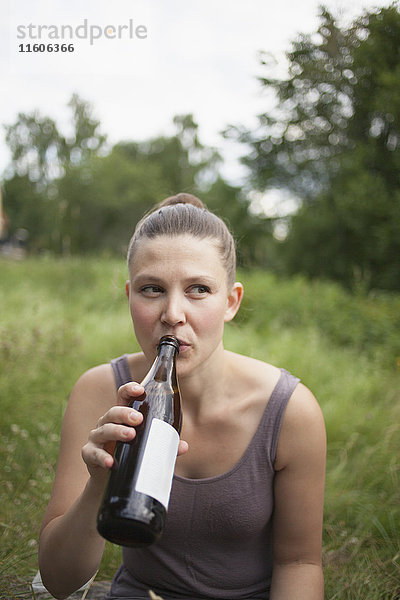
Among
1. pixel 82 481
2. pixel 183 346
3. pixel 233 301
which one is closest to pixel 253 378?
pixel 233 301

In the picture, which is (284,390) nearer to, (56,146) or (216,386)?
(216,386)

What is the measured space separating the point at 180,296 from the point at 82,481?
714 millimetres

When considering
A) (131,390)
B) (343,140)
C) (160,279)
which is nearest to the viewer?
(131,390)

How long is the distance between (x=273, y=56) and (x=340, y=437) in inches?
116

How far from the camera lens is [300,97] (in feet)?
12.8

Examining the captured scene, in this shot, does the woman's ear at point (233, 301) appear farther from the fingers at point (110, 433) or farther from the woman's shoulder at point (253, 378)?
the fingers at point (110, 433)

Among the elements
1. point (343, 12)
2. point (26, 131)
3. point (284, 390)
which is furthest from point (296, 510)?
point (26, 131)

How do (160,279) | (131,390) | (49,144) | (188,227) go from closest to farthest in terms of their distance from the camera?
1. (131,390)
2. (160,279)
3. (188,227)
4. (49,144)

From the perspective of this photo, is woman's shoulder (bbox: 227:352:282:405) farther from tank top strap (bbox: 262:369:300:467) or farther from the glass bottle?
the glass bottle

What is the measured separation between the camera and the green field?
2170 millimetres

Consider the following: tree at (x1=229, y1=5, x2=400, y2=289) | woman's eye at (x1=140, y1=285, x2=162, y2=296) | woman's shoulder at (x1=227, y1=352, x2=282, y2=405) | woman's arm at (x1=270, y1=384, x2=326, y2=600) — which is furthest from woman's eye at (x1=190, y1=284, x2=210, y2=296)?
tree at (x1=229, y1=5, x2=400, y2=289)

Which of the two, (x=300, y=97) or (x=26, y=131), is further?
(x=26, y=131)

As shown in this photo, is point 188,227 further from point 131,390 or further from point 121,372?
point 131,390

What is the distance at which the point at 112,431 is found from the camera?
1090mm
